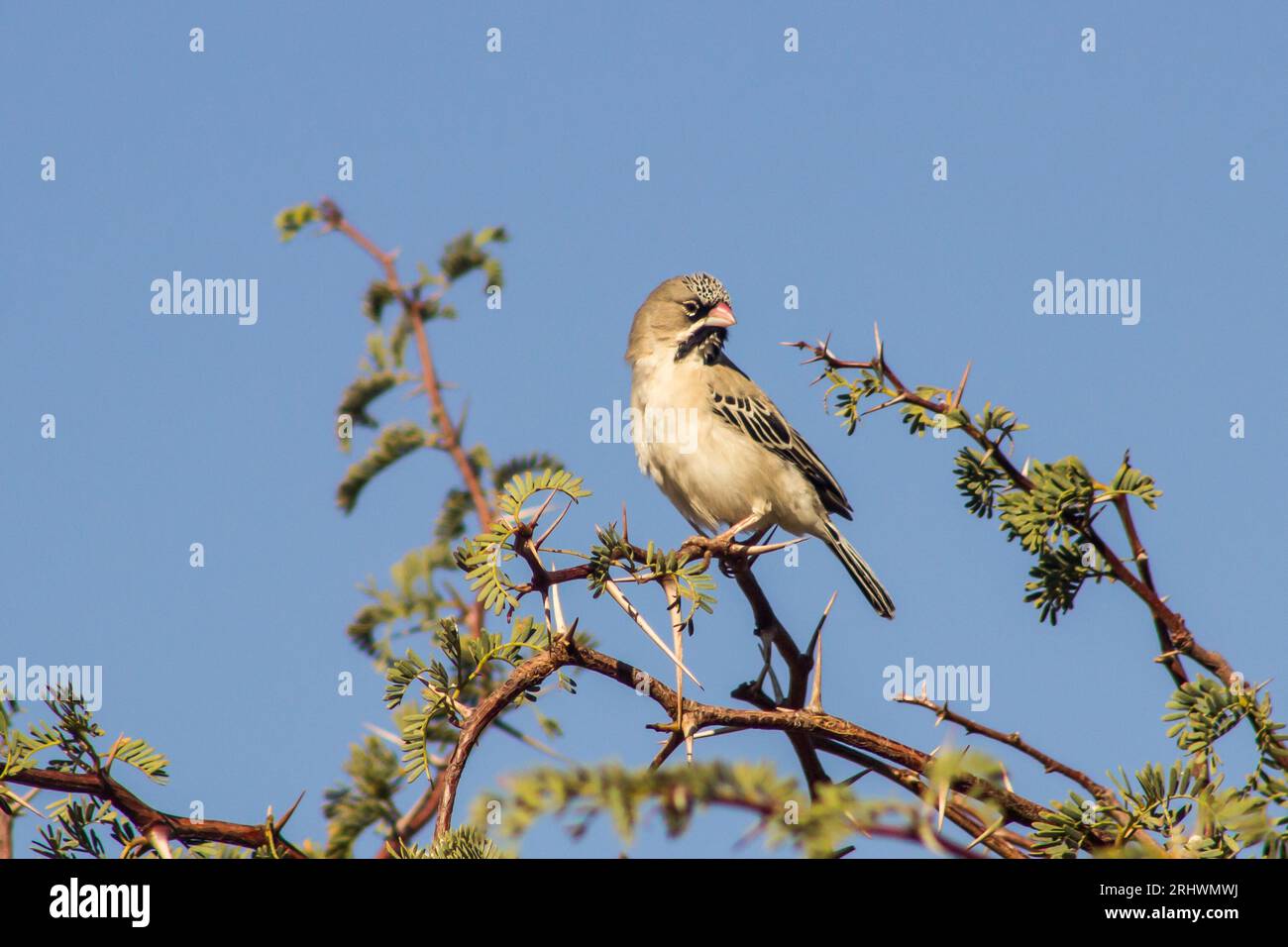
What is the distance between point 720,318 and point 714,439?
893mm

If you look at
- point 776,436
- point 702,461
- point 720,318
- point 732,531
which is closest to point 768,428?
point 776,436

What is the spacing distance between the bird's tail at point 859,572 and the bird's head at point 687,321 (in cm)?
138

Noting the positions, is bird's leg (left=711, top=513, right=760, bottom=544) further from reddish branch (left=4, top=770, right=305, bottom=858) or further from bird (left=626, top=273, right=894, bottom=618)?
reddish branch (left=4, top=770, right=305, bottom=858)

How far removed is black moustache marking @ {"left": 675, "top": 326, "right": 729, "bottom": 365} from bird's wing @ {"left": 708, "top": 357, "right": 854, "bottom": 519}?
4.0 inches

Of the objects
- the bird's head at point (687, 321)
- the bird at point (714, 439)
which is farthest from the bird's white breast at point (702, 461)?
the bird's head at point (687, 321)

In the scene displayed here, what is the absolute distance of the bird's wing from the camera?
8.12 meters

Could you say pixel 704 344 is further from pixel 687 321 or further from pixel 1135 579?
pixel 1135 579

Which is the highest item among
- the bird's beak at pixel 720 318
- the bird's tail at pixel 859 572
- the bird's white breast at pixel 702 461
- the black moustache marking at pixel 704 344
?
the bird's beak at pixel 720 318

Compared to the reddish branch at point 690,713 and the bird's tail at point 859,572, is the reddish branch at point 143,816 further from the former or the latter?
the bird's tail at point 859,572

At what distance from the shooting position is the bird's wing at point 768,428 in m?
8.12
